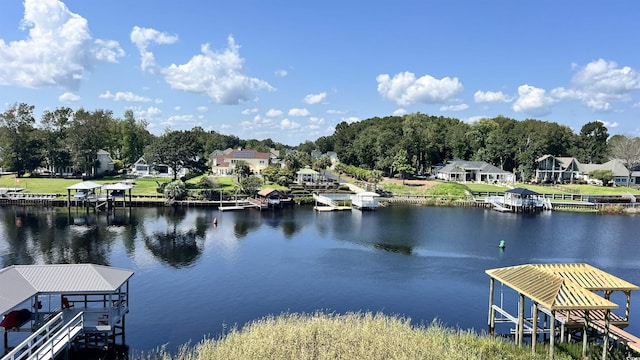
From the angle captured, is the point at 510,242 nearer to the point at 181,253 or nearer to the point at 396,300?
the point at 396,300

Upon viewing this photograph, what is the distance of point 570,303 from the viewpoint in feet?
A: 57.9

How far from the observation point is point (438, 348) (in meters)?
18.1

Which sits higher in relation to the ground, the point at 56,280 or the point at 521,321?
the point at 56,280

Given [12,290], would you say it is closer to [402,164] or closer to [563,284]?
[563,284]

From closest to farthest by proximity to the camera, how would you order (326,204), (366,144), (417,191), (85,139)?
(326,204)
(417,191)
(85,139)
(366,144)

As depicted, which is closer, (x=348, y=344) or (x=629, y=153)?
(x=348, y=344)

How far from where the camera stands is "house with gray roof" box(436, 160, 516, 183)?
326 ft

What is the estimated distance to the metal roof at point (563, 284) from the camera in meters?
17.7

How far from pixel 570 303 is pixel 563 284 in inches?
51.3

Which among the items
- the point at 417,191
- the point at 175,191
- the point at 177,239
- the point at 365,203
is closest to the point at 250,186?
the point at 175,191

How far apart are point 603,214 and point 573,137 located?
6747 cm

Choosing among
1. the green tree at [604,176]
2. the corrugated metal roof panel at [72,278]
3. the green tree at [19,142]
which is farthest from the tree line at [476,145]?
the corrugated metal roof panel at [72,278]

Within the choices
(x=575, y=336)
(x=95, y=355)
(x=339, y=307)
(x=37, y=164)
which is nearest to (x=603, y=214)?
(x=575, y=336)

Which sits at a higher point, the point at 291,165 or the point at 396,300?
the point at 291,165
